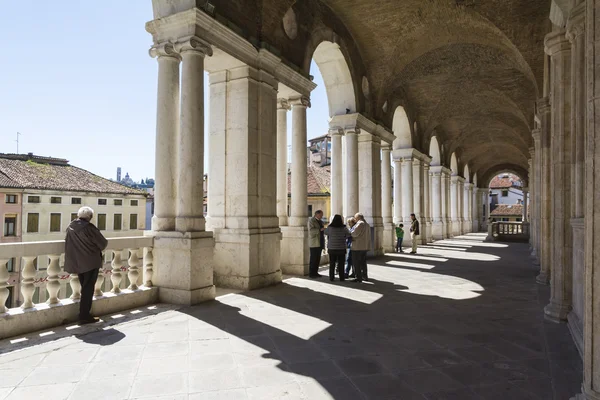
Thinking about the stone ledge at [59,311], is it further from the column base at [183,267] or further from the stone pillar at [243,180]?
the stone pillar at [243,180]

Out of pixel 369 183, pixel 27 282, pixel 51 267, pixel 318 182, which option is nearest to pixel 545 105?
pixel 369 183

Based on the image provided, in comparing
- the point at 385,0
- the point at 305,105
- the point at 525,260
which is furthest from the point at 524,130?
the point at 305,105

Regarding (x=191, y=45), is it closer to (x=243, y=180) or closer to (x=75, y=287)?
(x=243, y=180)

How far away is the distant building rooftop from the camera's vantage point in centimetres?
2678

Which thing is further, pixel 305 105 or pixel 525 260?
pixel 525 260

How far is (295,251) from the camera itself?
32.6 feet

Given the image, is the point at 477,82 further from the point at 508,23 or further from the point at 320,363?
the point at 320,363

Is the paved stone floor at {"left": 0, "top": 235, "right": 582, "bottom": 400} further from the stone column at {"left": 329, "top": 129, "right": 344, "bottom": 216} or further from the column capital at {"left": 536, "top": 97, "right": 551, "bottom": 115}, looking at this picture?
the stone column at {"left": 329, "top": 129, "right": 344, "bottom": 216}

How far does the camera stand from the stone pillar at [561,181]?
19.0 ft

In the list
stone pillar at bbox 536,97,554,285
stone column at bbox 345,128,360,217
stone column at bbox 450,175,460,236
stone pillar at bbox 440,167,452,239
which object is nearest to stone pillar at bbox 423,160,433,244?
stone pillar at bbox 440,167,452,239

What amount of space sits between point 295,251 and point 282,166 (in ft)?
7.20

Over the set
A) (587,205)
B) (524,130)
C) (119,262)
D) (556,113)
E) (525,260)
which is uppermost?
(524,130)

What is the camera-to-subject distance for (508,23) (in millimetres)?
11500

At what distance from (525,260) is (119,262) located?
13.4m
